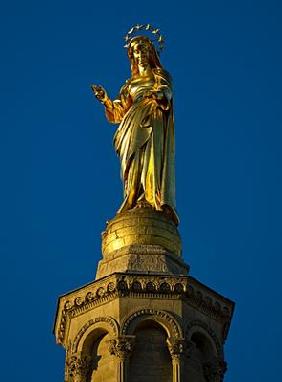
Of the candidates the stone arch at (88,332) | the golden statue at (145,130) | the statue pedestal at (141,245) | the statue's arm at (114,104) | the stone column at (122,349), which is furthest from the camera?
the statue's arm at (114,104)

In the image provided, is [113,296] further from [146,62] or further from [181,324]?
[146,62]

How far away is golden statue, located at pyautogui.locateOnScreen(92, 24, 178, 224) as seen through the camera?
26.7m

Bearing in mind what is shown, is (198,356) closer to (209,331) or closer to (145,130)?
(209,331)

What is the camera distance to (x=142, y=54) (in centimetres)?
2919

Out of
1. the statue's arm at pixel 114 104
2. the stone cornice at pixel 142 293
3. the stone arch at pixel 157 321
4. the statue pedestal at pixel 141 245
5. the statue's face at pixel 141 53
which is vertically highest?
the statue's face at pixel 141 53

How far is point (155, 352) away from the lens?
23.7 m

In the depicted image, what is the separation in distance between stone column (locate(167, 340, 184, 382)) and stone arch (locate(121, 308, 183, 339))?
0.47ft

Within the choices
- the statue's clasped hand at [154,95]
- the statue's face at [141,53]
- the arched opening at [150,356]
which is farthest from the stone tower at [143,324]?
the statue's face at [141,53]

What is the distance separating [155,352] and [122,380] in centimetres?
112

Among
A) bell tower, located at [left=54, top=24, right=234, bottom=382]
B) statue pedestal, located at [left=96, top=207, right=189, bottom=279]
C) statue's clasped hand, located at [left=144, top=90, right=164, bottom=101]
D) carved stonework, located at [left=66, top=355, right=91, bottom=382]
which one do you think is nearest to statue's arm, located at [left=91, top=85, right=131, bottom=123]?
statue's clasped hand, located at [left=144, top=90, right=164, bottom=101]

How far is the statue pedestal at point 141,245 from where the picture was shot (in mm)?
24797

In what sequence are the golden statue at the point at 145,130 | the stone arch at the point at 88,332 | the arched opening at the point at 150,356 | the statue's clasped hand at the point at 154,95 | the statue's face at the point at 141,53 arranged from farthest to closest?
the statue's face at the point at 141,53
the statue's clasped hand at the point at 154,95
the golden statue at the point at 145,130
the stone arch at the point at 88,332
the arched opening at the point at 150,356

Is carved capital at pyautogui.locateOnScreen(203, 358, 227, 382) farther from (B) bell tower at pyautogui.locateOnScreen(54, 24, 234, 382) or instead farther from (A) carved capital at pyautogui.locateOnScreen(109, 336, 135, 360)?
(A) carved capital at pyautogui.locateOnScreen(109, 336, 135, 360)

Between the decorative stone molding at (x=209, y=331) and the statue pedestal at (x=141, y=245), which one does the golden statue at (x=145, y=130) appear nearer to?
the statue pedestal at (x=141, y=245)
